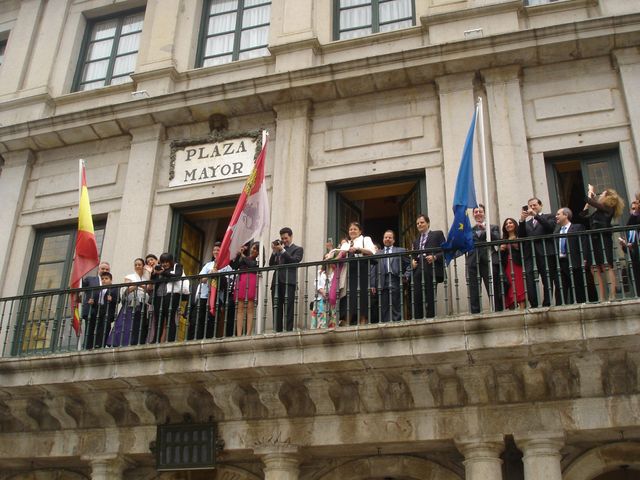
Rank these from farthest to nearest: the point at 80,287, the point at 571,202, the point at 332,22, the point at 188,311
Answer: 1. the point at 332,22
2. the point at 571,202
3. the point at 80,287
4. the point at 188,311

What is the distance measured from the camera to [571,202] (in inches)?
454

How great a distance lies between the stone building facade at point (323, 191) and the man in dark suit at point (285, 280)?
2.63ft

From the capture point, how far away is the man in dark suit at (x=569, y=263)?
330 inches

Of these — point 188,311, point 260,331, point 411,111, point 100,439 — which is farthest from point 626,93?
point 100,439

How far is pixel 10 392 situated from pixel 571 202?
825 centimetres

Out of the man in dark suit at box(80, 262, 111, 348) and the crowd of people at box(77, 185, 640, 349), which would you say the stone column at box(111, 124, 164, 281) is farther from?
the crowd of people at box(77, 185, 640, 349)

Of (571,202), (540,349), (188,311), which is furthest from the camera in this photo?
(571,202)

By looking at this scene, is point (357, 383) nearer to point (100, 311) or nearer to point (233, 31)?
point (100, 311)

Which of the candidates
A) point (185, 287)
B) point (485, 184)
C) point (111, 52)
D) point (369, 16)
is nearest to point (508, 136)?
point (485, 184)

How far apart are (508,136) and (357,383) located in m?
4.16

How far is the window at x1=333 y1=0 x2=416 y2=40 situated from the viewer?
41.9ft

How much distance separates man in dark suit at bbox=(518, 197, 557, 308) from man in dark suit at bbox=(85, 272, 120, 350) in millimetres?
5219

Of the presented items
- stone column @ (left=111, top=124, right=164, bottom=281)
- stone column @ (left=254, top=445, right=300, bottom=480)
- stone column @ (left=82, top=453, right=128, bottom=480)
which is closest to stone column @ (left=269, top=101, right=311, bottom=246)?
stone column @ (left=111, top=124, right=164, bottom=281)

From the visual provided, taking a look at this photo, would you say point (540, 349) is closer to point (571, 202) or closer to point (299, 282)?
point (299, 282)
